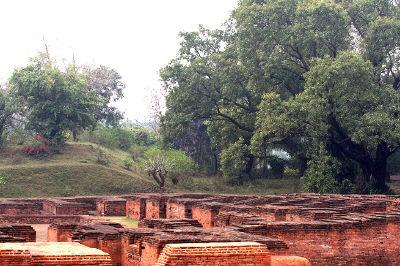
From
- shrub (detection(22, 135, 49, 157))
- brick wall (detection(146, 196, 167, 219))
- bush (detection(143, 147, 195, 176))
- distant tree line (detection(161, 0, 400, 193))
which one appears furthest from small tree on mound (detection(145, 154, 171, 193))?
brick wall (detection(146, 196, 167, 219))

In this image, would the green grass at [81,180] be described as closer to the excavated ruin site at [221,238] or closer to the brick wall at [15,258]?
the excavated ruin site at [221,238]

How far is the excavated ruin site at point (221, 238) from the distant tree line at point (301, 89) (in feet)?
26.1

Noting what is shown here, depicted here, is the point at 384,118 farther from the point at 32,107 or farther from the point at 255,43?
the point at 32,107

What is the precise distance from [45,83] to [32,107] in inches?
58.0

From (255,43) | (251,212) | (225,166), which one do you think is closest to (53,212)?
(251,212)

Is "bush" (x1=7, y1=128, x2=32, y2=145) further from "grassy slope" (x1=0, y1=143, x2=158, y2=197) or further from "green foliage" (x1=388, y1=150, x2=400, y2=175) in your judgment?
"green foliage" (x1=388, y1=150, x2=400, y2=175)

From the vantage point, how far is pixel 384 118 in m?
26.5

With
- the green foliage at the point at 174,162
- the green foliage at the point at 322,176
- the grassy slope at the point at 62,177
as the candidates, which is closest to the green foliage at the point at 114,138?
the green foliage at the point at 174,162

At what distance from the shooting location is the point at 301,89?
105 ft

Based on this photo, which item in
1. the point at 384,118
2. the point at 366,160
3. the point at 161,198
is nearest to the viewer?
the point at 161,198

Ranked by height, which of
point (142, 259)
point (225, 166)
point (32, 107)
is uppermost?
point (32, 107)

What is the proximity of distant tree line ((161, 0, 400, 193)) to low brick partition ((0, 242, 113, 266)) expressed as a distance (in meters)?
19.8

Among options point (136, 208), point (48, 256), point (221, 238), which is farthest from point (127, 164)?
point (48, 256)

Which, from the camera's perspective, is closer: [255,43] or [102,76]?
[255,43]
